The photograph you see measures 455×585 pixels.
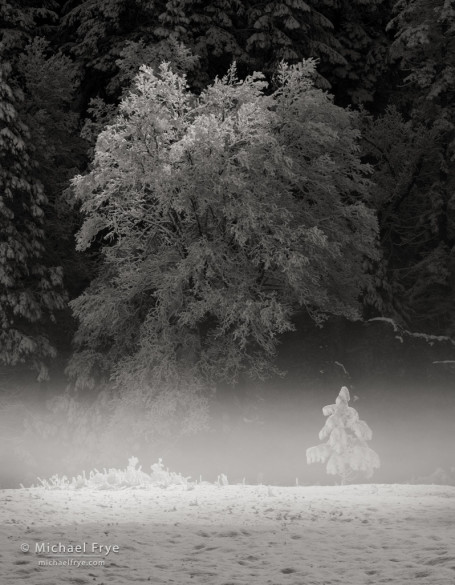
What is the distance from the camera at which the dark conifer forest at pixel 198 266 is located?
2509 centimetres

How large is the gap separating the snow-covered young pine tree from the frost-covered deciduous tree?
6668 millimetres

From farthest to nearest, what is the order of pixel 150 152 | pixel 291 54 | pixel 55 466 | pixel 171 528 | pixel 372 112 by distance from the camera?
pixel 372 112 < pixel 291 54 < pixel 55 466 < pixel 150 152 < pixel 171 528

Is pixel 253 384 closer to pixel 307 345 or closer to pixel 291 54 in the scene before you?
pixel 307 345

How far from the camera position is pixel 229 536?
1071cm

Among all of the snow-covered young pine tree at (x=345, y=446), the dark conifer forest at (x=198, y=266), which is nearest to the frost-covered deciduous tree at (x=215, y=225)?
the dark conifer forest at (x=198, y=266)

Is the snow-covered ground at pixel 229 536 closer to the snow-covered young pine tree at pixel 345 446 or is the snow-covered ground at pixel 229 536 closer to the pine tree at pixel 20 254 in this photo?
the snow-covered young pine tree at pixel 345 446

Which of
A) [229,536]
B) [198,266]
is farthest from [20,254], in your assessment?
[229,536]

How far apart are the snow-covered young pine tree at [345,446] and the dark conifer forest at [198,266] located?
679 centimetres

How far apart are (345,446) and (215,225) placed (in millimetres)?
10147

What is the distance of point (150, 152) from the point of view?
1010 inches

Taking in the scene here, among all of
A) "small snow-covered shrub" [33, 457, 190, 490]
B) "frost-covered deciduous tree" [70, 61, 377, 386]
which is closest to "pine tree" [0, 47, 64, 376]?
"frost-covered deciduous tree" [70, 61, 377, 386]

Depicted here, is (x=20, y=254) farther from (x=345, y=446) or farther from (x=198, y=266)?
(x=345, y=446)

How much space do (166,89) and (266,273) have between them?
554 cm

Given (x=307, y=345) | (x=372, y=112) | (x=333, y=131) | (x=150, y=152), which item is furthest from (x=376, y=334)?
(x=372, y=112)
